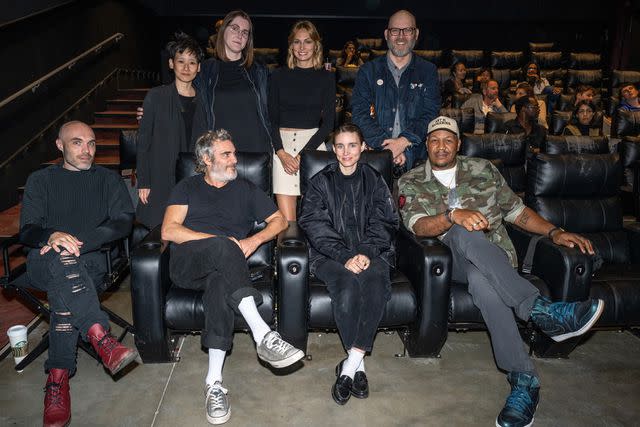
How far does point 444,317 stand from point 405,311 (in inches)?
7.5

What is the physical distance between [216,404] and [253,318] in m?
0.38

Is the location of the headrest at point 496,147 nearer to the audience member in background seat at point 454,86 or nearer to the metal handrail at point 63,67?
the audience member in background seat at point 454,86

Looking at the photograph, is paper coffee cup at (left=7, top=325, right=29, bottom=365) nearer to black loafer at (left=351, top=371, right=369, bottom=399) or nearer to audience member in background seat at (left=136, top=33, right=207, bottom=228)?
audience member in background seat at (left=136, top=33, right=207, bottom=228)

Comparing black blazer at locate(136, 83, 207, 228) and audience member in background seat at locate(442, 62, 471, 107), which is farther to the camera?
audience member in background seat at locate(442, 62, 471, 107)

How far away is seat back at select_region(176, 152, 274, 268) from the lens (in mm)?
2824

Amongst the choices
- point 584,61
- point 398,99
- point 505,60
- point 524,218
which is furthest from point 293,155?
point 584,61

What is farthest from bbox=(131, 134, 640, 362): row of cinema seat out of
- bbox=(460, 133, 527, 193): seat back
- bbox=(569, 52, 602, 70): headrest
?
bbox=(569, 52, 602, 70): headrest

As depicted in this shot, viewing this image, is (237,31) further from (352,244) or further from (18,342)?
(18,342)

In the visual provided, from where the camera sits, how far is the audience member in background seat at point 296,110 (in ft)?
10.2

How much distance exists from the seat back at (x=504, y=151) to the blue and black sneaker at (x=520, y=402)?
173cm

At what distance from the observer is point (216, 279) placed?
7.40ft

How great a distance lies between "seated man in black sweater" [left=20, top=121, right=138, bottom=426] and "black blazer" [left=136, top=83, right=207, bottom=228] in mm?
321

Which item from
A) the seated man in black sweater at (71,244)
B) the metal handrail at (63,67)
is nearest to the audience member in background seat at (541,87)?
the metal handrail at (63,67)

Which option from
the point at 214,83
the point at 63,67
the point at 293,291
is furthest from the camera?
the point at 63,67
